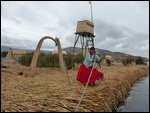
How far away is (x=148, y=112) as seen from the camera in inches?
216

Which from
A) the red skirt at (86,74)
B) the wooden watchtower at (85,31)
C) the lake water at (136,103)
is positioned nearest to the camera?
the red skirt at (86,74)

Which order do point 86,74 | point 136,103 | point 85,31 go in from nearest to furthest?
point 86,74 → point 136,103 → point 85,31

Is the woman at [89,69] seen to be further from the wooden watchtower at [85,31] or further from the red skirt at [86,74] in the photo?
the wooden watchtower at [85,31]

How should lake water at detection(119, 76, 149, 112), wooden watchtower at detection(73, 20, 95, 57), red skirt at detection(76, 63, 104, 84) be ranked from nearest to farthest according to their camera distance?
red skirt at detection(76, 63, 104, 84) → lake water at detection(119, 76, 149, 112) → wooden watchtower at detection(73, 20, 95, 57)

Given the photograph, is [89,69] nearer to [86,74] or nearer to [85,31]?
[86,74]

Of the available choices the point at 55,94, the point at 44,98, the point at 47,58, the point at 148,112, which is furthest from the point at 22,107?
the point at 47,58

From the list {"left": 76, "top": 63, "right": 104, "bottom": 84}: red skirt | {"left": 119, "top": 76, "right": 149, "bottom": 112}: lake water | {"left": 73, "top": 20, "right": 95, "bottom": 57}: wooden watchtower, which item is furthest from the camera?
{"left": 73, "top": 20, "right": 95, "bottom": 57}: wooden watchtower

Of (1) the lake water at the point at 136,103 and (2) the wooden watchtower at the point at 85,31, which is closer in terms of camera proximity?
(1) the lake water at the point at 136,103

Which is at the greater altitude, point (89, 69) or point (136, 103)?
point (89, 69)

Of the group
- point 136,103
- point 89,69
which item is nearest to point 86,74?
point 89,69

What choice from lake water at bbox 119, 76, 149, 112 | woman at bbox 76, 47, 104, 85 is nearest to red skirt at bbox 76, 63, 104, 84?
woman at bbox 76, 47, 104, 85

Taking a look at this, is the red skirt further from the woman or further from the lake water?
the lake water

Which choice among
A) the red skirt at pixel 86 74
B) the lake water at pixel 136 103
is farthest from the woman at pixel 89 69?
the lake water at pixel 136 103

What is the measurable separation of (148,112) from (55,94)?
2.70 meters
